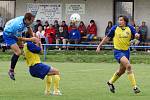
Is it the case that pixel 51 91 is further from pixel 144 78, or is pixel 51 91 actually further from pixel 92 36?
pixel 92 36

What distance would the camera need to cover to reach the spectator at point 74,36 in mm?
36188

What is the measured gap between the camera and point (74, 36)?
119ft

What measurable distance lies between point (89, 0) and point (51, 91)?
23.1 meters

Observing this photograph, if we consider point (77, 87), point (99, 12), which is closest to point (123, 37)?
point (77, 87)

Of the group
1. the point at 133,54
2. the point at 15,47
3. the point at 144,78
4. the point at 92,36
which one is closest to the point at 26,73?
the point at 144,78

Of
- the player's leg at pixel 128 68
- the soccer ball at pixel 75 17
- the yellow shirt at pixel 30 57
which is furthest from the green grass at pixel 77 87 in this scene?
the soccer ball at pixel 75 17

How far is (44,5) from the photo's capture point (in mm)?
39000

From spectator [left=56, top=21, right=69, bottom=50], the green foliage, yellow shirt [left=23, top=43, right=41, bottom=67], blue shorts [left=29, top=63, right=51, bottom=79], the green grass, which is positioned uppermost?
spectator [left=56, top=21, right=69, bottom=50]

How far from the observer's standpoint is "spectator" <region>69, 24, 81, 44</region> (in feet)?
119

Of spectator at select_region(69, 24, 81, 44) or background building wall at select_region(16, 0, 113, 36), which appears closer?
spectator at select_region(69, 24, 81, 44)

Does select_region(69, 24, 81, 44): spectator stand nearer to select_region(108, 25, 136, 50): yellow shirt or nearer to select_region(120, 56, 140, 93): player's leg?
select_region(108, 25, 136, 50): yellow shirt

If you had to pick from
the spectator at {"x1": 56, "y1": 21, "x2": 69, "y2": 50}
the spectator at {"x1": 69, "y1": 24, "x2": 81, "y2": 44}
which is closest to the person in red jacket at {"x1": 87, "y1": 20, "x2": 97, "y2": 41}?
the spectator at {"x1": 69, "y1": 24, "x2": 81, "y2": 44}

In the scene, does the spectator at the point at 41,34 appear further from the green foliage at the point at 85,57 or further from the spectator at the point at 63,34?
the green foliage at the point at 85,57

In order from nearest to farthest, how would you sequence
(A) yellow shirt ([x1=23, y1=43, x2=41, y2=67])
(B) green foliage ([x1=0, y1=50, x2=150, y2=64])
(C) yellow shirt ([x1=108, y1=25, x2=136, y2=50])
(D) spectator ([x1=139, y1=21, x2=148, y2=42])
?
1. (A) yellow shirt ([x1=23, y1=43, x2=41, y2=67])
2. (C) yellow shirt ([x1=108, y1=25, x2=136, y2=50])
3. (B) green foliage ([x1=0, y1=50, x2=150, y2=64])
4. (D) spectator ([x1=139, y1=21, x2=148, y2=42])
